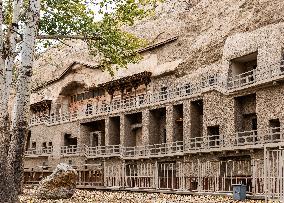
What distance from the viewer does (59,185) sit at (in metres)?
22.2

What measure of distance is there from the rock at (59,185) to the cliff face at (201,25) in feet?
28.0

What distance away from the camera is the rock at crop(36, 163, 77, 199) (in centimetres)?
2170

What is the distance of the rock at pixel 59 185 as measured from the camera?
71.2 feet

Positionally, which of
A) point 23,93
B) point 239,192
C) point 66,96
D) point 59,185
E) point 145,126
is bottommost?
point 239,192

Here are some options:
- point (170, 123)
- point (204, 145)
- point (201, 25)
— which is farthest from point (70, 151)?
point (204, 145)

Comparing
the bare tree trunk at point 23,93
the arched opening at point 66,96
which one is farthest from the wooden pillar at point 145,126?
→ the bare tree trunk at point 23,93

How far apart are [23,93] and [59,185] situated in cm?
834

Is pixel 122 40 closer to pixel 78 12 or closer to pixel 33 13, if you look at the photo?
pixel 78 12

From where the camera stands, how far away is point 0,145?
12797 millimetres

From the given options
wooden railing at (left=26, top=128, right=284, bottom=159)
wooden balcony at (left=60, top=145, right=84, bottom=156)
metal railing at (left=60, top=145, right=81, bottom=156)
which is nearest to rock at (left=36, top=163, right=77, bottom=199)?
wooden railing at (left=26, top=128, right=284, bottom=159)

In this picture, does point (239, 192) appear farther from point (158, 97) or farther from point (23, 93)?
point (158, 97)

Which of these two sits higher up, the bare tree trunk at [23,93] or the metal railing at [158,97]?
the metal railing at [158,97]

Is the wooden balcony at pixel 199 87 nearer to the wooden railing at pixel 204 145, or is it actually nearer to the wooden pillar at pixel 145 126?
the wooden pillar at pixel 145 126

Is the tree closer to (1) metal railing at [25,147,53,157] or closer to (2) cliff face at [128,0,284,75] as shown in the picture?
(2) cliff face at [128,0,284,75]
